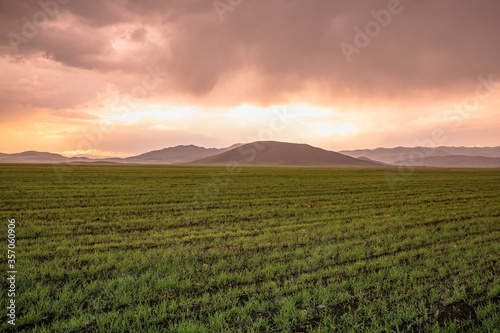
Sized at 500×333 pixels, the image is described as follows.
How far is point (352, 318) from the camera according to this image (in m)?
5.18

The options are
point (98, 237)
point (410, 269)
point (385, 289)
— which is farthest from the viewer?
point (98, 237)

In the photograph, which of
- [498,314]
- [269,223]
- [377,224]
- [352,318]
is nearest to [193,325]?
[352,318]

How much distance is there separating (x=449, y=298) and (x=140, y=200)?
2008 centimetres

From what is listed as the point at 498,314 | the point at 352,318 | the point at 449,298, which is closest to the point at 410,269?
the point at 449,298

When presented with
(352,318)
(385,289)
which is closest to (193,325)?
(352,318)

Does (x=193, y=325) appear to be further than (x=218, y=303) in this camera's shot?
No

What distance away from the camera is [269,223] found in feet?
44.5

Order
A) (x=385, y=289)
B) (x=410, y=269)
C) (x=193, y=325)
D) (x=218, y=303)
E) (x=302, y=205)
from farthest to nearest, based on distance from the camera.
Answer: (x=302, y=205) < (x=410, y=269) < (x=385, y=289) < (x=218, y=303) < (x=193, y=325)

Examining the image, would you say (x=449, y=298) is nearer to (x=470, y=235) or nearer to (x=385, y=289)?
(x=385, y=289)

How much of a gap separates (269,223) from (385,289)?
297 inches

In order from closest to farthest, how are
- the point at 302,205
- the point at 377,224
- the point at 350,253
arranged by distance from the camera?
the point at 350,253 < the point at 377,224 < the point at 302,205

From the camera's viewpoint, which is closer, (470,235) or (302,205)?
(470,235)

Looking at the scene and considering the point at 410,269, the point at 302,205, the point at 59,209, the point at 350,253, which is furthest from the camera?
the point at 302,205

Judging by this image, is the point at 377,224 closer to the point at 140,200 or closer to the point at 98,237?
the point at 98,237
